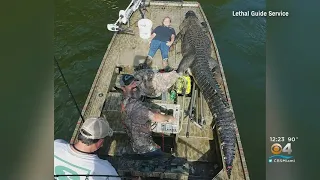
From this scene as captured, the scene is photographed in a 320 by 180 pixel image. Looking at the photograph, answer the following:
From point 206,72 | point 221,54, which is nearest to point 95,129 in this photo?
point 206,72

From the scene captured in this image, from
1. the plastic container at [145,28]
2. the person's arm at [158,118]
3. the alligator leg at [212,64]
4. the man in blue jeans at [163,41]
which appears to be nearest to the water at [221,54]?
the alligator leg at [212,64]

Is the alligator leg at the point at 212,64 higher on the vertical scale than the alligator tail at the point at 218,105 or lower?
higher

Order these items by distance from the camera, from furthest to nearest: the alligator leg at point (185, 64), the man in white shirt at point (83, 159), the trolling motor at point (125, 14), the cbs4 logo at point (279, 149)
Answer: the trolling motor at point (125, 14)
the alligator leg at point (185, 64)
the cbs4 logo at point (279, 149)
the man in white shirt at point (83, 159)

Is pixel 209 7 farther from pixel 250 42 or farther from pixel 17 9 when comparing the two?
pixel 17 9

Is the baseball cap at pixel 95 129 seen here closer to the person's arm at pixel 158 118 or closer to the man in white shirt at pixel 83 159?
the man in white shirt at pixel 83 159

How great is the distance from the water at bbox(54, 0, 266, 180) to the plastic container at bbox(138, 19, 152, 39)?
2.14 m

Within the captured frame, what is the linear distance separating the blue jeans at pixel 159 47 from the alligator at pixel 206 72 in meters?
0.48

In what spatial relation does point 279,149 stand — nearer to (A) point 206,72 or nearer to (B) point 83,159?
(A) point 206,72

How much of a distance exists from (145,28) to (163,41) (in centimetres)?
73

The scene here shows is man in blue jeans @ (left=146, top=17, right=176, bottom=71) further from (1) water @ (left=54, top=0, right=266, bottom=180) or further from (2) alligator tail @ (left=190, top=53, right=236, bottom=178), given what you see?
(1) water @ (left=54, top=0, right=266, bottom=180)

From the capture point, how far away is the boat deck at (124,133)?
757cm

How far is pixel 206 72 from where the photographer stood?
927 centimetres

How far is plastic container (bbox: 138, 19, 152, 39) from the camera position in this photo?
10828 mm

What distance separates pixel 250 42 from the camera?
13.5 m
